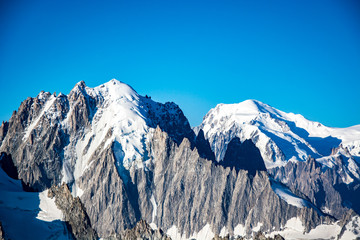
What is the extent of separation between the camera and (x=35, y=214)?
187500 mm

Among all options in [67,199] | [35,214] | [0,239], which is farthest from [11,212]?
[0,239]

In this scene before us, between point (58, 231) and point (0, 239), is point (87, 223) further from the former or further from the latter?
point (0, 239)

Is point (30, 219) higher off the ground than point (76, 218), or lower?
lower

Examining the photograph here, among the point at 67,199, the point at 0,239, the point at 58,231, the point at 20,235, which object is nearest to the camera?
the point at 0,239

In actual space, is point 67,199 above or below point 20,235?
above

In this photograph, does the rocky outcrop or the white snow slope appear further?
the rocky outcrop

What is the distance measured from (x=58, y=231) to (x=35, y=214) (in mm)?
12673

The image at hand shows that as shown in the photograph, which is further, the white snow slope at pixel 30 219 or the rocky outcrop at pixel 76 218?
the rocky outcrop at pixel 76 218

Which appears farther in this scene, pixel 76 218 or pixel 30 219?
pixel 76 218

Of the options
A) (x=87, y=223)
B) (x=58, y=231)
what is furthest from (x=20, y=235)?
(x=87, y=223)

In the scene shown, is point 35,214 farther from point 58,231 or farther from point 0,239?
point 0,239

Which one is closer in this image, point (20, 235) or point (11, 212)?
point (20, 235)

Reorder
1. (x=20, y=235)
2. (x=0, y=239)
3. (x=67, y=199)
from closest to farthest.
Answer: (x=0, y=239) < (x=20, y=235) < (x=67, y=199)

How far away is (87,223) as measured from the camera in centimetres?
18950
